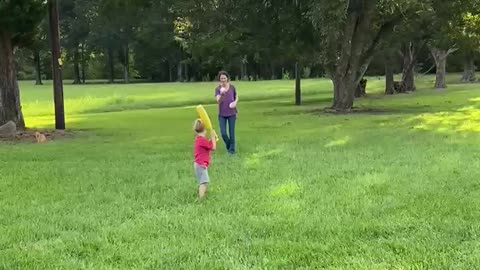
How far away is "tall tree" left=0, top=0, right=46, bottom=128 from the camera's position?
1488 cm

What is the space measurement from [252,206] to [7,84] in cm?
1155

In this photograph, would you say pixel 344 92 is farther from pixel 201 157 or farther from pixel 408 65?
pixel 408 65

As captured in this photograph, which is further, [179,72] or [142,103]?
[179,72]

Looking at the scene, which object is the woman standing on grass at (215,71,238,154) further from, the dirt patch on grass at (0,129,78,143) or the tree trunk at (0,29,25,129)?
the tree trunk at (0,29,25,129)

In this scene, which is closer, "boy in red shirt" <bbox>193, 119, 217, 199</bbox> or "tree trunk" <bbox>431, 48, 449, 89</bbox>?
"boy in red shirt" <bbox>193, 119, 217, 199</bbox>

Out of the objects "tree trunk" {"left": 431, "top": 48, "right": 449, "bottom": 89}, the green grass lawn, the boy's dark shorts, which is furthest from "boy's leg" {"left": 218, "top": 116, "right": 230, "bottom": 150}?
"tree trunk" {"left": 431, "top": 48, "right": 449, "bottom": 89}

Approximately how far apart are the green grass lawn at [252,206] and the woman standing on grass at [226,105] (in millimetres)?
311

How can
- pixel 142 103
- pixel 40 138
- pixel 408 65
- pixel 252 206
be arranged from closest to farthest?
pixel 252 206
pixel 40 138
pixel 142 103
pixel 408 65

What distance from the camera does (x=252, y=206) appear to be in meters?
6.57

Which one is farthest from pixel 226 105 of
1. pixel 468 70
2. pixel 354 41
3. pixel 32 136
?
pixel 468 70

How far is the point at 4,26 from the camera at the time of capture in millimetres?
15320

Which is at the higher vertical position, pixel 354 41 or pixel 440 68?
A: pixel 354 41

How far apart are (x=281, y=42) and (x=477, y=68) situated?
5653 centimetres

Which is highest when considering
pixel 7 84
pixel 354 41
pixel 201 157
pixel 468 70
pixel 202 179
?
pixel 354 41
